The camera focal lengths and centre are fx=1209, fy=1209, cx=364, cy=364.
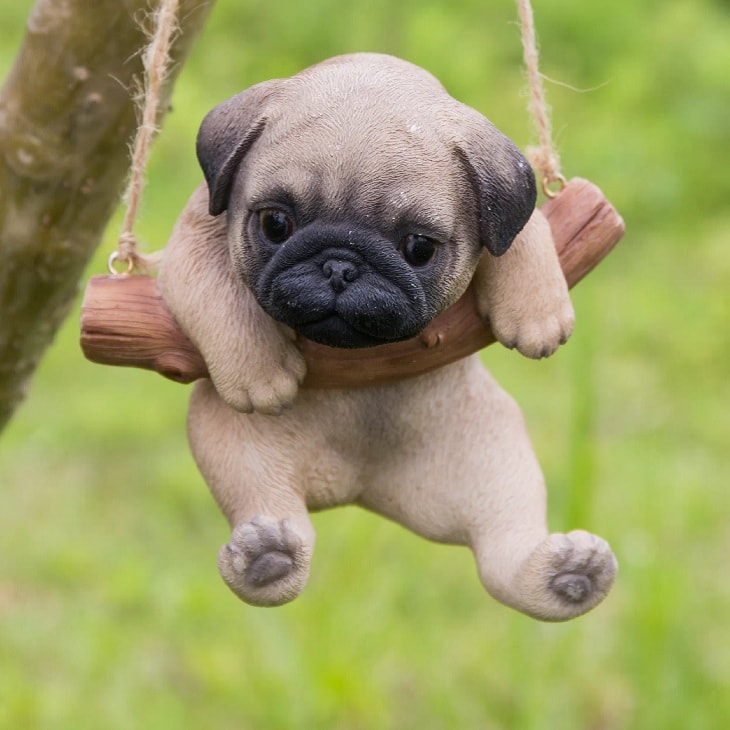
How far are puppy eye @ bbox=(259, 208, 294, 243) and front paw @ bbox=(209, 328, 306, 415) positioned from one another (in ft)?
0.37

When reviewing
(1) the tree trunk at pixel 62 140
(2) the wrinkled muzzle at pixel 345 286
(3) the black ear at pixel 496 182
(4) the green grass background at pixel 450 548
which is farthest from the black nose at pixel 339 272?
(4) the green grass background at pixel 450 548

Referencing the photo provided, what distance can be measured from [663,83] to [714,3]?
778 millimetres

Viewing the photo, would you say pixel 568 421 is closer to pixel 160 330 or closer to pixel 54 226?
pixel 54 226

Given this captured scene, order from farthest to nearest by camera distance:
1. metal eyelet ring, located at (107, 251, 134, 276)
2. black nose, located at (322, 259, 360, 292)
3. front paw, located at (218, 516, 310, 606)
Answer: metal eyelet ring, located at (107, 251, 134, 276) < front paw, located at (218, 516, 310, 606) < black nose, located at (322, 259, 360, 292)

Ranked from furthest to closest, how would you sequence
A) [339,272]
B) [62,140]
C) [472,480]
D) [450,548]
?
[450,548], [62,140], [472,480], [339,272]

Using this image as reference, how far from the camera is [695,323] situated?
371 centimetres

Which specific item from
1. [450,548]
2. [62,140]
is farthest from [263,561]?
[450,548]

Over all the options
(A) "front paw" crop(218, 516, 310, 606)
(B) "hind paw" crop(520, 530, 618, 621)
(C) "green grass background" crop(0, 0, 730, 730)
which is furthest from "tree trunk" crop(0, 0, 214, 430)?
(C) "green grass background" crop(0, 0, 730, 730)

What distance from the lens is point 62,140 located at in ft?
4.51

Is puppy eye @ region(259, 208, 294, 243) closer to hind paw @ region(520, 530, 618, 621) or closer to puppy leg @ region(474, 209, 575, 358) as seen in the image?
puppy leg @ region(474, 209, 575, 358)

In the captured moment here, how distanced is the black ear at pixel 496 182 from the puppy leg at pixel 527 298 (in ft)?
0.26

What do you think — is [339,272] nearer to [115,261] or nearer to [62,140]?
[115,261]

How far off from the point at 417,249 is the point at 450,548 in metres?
2.11

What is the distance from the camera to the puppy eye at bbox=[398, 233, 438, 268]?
969 mm
